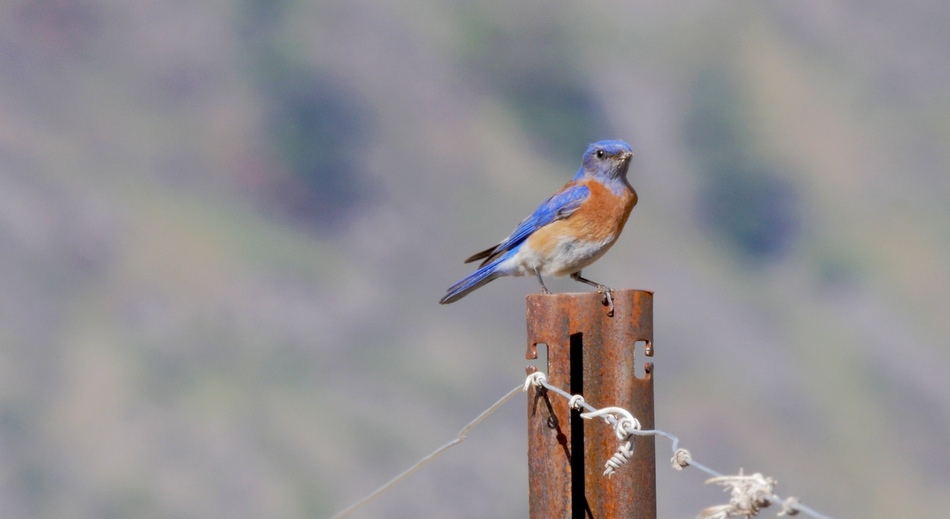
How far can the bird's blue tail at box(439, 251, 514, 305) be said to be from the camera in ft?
15.6

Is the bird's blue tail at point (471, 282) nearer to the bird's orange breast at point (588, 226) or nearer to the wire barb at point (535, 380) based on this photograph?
the bird's orange breast at point (588, 226)

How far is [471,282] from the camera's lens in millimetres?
4770

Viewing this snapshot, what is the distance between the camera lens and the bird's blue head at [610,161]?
16.0 ft

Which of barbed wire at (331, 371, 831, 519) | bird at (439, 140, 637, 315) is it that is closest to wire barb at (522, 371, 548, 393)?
barbed wire at (331, 371, 831, 519)

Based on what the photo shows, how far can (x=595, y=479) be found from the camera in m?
2.58

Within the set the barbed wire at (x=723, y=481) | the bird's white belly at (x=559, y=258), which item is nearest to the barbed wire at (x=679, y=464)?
the barbed wire at (x=723, y=481)

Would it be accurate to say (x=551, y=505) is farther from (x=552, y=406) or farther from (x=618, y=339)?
(x=618, y=339)

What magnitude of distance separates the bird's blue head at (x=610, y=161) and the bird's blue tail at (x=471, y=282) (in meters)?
0.64

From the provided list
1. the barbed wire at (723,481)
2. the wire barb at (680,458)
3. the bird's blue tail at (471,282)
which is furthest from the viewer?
the bird's blue tail at (471,282)

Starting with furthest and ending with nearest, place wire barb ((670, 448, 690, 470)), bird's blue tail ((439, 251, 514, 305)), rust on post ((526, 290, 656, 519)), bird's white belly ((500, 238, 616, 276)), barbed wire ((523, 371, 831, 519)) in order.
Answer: bird's blue tail ((439, 251, 514, 305)) → bird's white belly ((500, 238, 616, 276)) → rust on post ((526, 290, 656, 519)) → wire barb ((670, 448, 690, 470)) → barbed wire ((523, 371, 831, 519))

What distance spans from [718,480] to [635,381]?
0.81 meters

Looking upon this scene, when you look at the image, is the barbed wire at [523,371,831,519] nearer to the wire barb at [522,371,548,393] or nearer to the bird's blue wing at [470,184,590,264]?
the wire barb at [522,371,548,393]

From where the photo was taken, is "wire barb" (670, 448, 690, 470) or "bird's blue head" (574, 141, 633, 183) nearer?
"wire barb" (670, 448, 690, 470)

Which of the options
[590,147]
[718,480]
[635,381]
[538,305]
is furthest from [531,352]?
[590,147]
